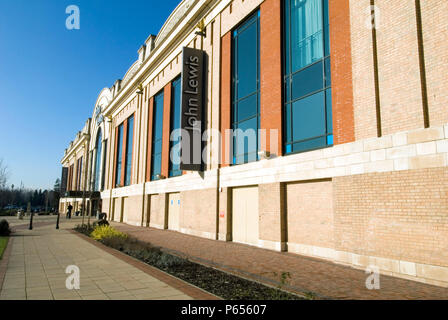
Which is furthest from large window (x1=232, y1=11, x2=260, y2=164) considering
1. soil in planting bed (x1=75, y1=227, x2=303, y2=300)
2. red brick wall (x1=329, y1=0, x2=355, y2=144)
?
soil in planting bed (x1=75, y1=227, x2=303, y2=300)

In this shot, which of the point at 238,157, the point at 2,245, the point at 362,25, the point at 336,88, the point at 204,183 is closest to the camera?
the point at 362,25

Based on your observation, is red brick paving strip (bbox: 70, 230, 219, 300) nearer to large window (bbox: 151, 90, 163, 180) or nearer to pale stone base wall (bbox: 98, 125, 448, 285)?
pale stone base wall (bbox: 98, 125, 448, 285)

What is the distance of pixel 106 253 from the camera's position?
11.2 meters

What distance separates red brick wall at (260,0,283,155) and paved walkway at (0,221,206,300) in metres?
7.49

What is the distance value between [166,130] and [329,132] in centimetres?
1561

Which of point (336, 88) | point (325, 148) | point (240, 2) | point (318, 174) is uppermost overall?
point (240, 2)

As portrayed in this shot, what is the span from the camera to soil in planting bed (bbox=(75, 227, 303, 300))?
5871mm

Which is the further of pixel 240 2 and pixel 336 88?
pixel 240 2

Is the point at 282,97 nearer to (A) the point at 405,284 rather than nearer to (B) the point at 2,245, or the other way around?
(A) the point at 405,284

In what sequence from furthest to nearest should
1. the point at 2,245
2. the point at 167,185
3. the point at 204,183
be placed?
the point at 167,185 → the point at 204,183 → the point at 2,245

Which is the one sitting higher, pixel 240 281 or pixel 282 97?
pixel 282 97

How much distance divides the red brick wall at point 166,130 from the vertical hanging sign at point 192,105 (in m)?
4.66
